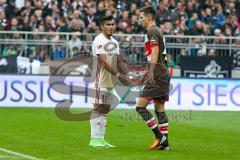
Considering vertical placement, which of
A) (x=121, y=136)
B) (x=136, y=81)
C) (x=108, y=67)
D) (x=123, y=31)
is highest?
(x=123, y=31)

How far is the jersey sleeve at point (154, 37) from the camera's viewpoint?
12430 millimetres

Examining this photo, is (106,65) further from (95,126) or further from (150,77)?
(95,126)

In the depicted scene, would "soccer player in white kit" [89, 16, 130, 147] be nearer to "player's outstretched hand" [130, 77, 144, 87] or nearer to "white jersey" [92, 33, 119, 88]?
"white jersey" [92, 33, 119, 88]

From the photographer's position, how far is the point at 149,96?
12727 mm

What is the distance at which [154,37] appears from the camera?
1245 centimetres

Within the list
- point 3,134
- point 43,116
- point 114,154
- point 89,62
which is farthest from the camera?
point 89,62

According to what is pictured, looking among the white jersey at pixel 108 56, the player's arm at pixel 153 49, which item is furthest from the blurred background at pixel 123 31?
the player's arm at pixel 153 49

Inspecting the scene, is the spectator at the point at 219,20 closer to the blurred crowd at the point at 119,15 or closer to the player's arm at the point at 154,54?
the blurred crowd at the point at 119,15

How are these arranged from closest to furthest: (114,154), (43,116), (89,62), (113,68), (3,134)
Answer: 1. (114,154)
2. (113,68)
3. (3,134)
4. (43,116)
5. (89,62)

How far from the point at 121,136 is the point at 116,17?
14.0 metres

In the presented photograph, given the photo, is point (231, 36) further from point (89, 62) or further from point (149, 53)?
point (149, 53)

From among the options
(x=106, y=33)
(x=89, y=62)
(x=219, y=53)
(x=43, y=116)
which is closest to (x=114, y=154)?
(x=106, y=33)

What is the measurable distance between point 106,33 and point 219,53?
47.3 feet

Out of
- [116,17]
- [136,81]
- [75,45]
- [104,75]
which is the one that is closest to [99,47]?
[104,75]
